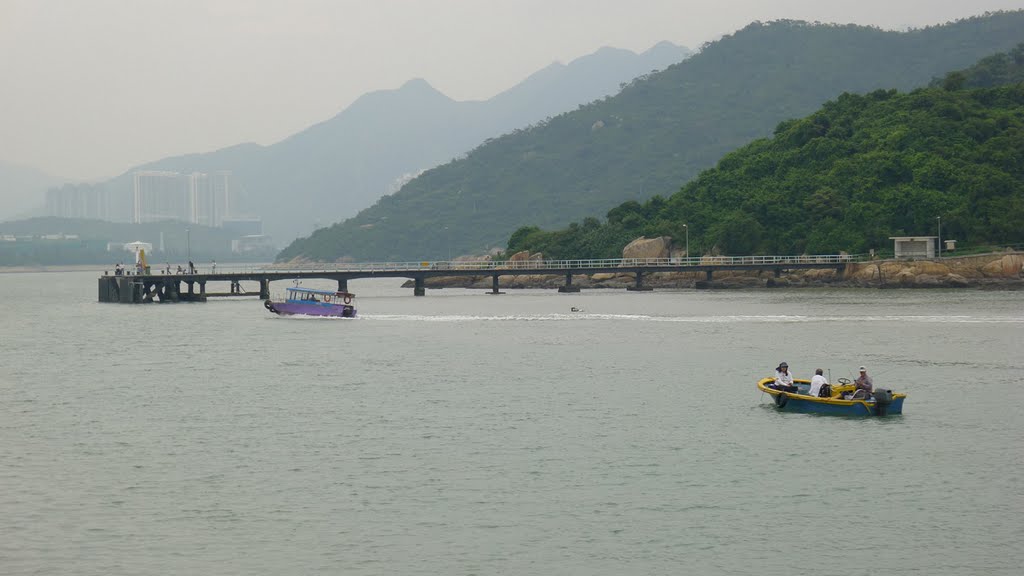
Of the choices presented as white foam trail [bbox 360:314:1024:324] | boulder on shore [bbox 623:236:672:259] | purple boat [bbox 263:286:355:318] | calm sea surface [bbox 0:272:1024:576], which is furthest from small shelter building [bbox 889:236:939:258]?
purple boat [bbox 263:286:355:318]

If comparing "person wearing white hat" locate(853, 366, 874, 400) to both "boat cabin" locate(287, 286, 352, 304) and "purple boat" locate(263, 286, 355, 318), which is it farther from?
"boat cabin" locate(287, 286, 352, 304)

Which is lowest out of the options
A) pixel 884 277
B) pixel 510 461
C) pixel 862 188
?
pixel 510 461

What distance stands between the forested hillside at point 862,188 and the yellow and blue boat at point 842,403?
104 metres

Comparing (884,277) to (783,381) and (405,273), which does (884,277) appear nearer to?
(405,273)

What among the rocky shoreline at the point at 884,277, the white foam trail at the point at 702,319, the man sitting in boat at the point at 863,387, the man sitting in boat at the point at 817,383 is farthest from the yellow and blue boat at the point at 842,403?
the rocky shoreline at the point at 884,277

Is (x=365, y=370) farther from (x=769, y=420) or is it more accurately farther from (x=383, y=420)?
(x=769, y=420)

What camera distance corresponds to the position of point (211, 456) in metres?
40.4

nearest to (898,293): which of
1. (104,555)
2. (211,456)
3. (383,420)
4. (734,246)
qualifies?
(734,246)

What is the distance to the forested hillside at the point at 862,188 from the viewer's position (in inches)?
5866

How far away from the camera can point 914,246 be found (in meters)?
146

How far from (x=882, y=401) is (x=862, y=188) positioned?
121 meters

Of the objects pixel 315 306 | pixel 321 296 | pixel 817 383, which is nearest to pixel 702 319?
pixel 315 306

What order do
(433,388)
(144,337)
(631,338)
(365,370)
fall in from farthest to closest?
1. (144,337)
2. (631,338)
3. (365,370)
4. (433,388)

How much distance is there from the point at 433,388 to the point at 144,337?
4235cm
